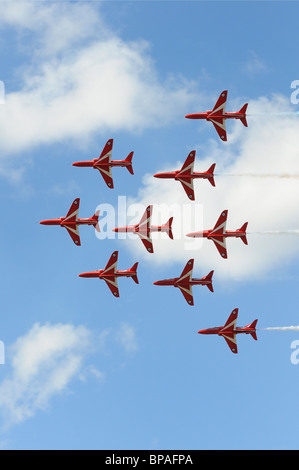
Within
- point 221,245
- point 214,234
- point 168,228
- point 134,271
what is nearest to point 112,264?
point 134,271

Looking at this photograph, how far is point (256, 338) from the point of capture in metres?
178

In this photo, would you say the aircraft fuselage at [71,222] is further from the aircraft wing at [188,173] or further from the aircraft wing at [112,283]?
the aircraft wing at [188,173]

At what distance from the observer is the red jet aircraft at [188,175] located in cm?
18162

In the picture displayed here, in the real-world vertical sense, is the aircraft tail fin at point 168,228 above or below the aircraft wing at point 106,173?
below

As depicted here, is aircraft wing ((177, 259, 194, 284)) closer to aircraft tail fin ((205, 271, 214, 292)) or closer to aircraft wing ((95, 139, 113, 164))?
aircraft tail fin ((205, 271, 214, 292))

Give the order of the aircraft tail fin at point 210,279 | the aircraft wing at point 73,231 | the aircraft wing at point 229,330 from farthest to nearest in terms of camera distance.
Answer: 1. the aircraft wing at point 73,231
2. the aircraft wing at point 229,330
3. the aircraft tail fin at point 210,279

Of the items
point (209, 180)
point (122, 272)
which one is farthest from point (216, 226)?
point (122, 272)

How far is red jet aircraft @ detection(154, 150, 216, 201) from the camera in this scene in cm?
18162

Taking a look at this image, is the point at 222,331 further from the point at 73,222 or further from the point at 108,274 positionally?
Answer: the point at 73,222

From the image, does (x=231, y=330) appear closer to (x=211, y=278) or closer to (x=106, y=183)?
(x=211, y=278)

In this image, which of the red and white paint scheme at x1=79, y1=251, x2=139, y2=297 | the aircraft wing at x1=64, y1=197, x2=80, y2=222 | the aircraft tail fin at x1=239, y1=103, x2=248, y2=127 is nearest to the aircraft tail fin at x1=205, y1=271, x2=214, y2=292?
the red and white paint scheme at x1=79, y1=251, x2=139, y2=297

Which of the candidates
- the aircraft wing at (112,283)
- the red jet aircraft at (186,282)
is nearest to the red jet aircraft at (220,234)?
the red jet aircraft at (186,282)

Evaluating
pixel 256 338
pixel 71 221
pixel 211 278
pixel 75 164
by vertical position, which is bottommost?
pixel 256 338

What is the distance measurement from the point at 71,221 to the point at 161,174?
21.6 meters
